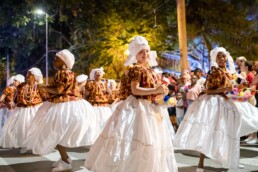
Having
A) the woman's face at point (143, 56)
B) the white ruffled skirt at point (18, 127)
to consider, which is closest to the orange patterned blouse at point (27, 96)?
the white ruffled skirt at point (18, 127)

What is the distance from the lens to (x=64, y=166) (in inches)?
278

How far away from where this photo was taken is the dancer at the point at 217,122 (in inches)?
258

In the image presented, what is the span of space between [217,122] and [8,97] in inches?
288

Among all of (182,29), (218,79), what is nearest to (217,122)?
(218,79)

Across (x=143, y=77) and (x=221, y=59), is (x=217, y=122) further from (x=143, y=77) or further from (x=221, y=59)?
(x=143, y=77)

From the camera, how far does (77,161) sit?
319 inches

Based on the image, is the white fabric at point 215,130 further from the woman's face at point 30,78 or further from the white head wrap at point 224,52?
the woman's face at point 30,78

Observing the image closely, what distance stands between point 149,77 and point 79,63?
20.5 meters

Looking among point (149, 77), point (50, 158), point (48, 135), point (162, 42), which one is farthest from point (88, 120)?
point (162, 42)

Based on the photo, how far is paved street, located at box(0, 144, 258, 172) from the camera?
726 cm

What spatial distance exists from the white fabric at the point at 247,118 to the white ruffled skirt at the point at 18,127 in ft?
16.0

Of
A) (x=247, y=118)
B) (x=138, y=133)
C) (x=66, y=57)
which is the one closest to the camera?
(x=138, y=133)

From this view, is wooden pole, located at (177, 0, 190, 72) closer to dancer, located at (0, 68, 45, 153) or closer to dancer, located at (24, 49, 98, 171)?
dancer, located at (0, 68, 45, 153)

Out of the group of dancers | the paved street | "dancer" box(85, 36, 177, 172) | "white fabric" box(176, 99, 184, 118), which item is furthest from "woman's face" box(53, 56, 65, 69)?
"white fabric" box(176, 99, 184, 118)
